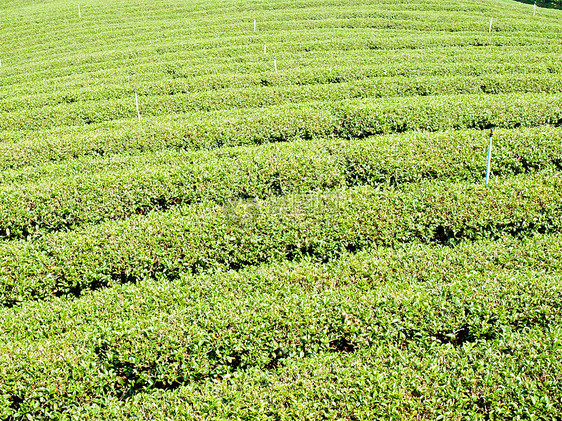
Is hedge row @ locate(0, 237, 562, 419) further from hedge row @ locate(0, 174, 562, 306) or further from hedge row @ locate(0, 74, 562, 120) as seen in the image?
hedge row @ locate(0, 74, 562, 120)

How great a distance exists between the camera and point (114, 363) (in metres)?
7.24

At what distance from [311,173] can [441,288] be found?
16.6 feet

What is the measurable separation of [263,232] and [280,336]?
10.4ft

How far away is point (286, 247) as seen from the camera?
398 inches

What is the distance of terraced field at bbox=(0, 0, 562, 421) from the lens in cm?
663

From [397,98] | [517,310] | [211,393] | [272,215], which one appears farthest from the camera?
[397,98]

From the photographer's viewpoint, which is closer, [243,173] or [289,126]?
[243,173]

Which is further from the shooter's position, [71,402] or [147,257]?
[147,257]

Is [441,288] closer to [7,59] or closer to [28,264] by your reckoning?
[28,264]

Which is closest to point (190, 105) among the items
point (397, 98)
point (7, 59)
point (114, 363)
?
point (397, 98)

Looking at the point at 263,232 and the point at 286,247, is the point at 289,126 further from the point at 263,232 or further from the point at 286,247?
the point at 286,247

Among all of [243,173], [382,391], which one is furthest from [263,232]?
[382,391]

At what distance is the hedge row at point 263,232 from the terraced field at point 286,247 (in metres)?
0.05

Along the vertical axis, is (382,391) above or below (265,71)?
below
